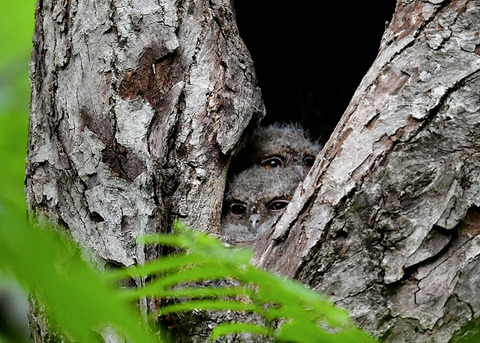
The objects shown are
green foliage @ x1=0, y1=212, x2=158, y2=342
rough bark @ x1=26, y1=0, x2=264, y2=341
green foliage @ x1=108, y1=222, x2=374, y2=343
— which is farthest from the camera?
rough bark @ x1=26, y1=0, x2=264, y2=341

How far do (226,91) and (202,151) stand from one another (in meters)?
0.31

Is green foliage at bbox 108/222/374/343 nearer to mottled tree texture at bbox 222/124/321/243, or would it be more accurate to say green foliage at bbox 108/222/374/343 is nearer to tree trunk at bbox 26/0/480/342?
tree trunk at bbox 26/0/480/342

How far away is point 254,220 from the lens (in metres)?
3.81

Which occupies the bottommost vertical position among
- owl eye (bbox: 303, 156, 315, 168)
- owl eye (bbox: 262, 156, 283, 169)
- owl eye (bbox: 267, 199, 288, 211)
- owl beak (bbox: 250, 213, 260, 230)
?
owl beak (bbox: 250, 213, 260, 230)

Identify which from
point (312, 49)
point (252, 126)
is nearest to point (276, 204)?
point (252, 126)

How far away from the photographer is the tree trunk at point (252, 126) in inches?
90.4

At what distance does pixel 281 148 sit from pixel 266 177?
0.32 meters

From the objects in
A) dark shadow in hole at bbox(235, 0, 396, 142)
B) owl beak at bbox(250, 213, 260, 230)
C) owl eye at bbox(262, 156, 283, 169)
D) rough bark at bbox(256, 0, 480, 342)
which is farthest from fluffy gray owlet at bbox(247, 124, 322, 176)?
rough bark at bbox(256, 0, 480, 342)

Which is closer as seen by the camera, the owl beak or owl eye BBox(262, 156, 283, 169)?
the owl beak

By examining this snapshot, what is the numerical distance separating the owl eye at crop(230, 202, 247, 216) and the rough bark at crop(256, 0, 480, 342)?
4.46 ft

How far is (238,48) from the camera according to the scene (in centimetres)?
313

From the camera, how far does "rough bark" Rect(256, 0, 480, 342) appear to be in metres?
2.27

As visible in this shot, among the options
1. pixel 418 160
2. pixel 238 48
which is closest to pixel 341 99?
pixel 238 48

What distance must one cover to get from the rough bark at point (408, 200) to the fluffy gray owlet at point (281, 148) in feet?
6.16
